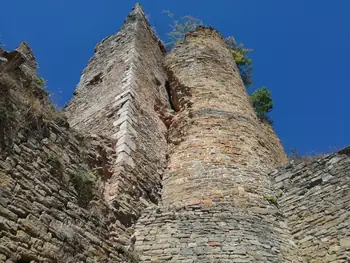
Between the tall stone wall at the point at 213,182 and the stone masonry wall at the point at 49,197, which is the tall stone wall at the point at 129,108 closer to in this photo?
the tall stone wall at the point at 213,182

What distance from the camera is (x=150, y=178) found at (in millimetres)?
7801

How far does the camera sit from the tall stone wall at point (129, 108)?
7.05 metres

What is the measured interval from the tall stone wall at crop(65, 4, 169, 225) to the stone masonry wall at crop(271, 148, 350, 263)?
245 cm

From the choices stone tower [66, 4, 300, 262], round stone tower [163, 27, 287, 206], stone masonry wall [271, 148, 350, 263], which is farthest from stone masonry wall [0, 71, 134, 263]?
stone masonry wall [271, 148, 350, 263]

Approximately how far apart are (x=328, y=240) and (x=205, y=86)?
17.7 ft

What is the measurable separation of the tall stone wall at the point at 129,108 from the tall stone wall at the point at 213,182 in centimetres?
36

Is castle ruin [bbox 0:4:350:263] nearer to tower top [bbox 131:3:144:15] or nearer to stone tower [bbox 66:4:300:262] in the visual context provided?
stone tower [bbox 66:4:300:262]

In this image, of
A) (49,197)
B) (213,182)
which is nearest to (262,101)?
(213,182)

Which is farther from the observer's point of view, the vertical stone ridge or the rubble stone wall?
the vertical stone ridge

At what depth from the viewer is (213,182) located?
766 centimetres

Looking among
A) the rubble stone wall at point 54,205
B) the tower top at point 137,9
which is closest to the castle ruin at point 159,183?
the rubble stone wall at point 54,205

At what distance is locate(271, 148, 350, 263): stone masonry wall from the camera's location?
6430mm

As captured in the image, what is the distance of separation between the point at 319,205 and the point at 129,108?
4.07 meters

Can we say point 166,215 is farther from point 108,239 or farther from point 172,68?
point 172,68
